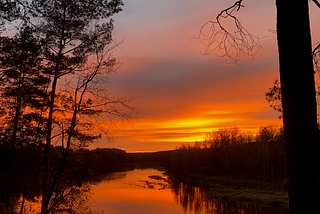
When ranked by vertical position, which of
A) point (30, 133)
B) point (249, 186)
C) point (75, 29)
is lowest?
point (249, 186)

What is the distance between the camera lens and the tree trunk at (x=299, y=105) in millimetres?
1993

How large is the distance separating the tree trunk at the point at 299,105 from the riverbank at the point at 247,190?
19.1 metres

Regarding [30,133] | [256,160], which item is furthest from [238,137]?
[30,133]

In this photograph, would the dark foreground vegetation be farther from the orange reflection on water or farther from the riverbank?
the orange reflection on water

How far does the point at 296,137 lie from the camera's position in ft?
6.75

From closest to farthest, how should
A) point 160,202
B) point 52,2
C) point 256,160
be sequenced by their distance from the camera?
point 52,2, point 160,202, point 256,160

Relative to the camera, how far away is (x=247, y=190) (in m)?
33.9

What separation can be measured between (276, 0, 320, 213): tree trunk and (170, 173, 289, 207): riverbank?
19.1 metres

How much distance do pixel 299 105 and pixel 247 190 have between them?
34.6m

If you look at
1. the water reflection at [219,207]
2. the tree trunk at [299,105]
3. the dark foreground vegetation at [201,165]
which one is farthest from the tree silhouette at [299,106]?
the water reflection at [219,207]

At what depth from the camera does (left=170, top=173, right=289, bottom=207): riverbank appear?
2679 cm

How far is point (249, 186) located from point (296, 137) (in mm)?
38356

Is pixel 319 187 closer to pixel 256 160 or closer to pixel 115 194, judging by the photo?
pixel 115 194

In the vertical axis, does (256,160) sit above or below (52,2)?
below
